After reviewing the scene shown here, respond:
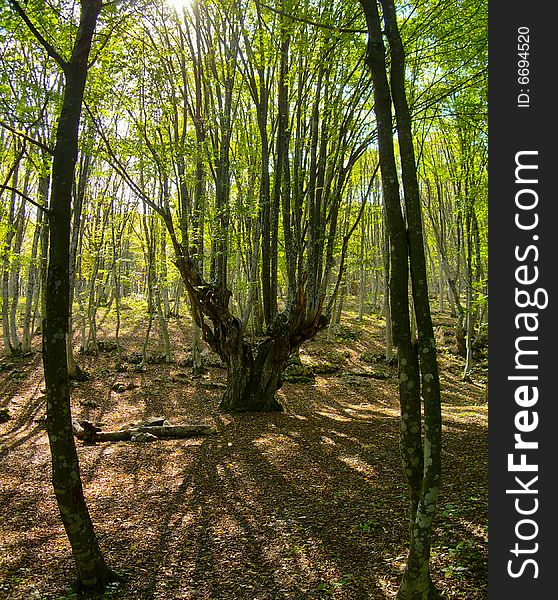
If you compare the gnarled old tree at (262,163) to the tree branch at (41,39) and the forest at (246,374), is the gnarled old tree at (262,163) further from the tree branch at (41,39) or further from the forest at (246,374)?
the tree branch at (41,39)

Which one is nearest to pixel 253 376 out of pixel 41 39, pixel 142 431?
pixel 142 431

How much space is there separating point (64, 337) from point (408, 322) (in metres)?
3.00

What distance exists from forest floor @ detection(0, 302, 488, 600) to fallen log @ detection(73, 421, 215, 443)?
1.21 feet

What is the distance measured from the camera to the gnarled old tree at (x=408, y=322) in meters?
3.28

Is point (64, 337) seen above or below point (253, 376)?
above

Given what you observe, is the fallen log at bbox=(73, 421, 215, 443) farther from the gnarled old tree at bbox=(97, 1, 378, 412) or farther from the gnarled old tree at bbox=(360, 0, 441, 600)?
the gnarled old tree at bbox=(360, 0, 441, 600)

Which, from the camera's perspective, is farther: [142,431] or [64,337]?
[142,431]

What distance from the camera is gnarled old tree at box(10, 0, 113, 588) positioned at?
3.98 metres

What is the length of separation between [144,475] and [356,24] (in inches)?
387

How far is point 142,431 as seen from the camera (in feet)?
32.5

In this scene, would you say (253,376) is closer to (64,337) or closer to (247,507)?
(247,507)

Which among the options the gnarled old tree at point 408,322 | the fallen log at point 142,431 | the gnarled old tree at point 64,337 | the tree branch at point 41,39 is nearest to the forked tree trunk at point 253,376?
the fallen log at point 142,431

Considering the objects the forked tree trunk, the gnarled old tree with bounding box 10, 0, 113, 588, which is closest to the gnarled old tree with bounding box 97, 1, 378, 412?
the forked tree trunk

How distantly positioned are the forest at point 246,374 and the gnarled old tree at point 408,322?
0.06 ft
